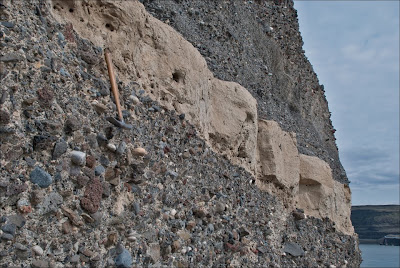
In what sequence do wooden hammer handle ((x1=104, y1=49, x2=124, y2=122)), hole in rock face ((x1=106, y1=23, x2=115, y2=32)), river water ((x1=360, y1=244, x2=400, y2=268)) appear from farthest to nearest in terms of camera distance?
river water ((x1=360, y1=244, x2=400, y2=268))
hole in rock face ((x1=106, y1=23, x2=115, y2=32))
wooden hammer handle ((x1=104, y1=49, x2=124, y2=122))

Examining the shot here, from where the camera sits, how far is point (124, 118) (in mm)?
3178

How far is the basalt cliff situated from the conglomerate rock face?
0.04m

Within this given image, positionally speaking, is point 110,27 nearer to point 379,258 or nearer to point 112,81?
point 112,81

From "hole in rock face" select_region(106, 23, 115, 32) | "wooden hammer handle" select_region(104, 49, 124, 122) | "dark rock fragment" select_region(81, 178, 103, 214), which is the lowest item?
"dark rock fragment" select_region(81, 178, 103, 214)

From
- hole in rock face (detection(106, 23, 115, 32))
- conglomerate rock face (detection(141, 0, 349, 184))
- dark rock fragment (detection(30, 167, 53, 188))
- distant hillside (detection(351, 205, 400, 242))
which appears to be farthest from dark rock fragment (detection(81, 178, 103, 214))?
distant hillside (detection(351, 205, 400, 242))

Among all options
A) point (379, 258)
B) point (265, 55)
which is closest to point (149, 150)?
point (265, 55)

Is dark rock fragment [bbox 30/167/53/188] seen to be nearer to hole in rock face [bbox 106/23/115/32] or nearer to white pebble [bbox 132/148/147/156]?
white pebble [bbox 132/148/147/156]

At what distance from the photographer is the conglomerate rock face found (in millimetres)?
5551

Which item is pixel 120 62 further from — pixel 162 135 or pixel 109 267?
pixel 109 267

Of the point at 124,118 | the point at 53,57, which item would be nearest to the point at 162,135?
the point at 124,118

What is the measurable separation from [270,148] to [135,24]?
2.92 meters

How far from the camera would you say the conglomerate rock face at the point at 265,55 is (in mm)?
5551

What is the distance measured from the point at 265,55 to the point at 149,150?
15.8 feet

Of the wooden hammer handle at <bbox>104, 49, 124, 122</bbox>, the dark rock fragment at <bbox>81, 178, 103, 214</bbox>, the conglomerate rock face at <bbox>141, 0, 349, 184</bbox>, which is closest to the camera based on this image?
the dark rock fragment at <bbox>81, 178, 103, 214</bbox>
